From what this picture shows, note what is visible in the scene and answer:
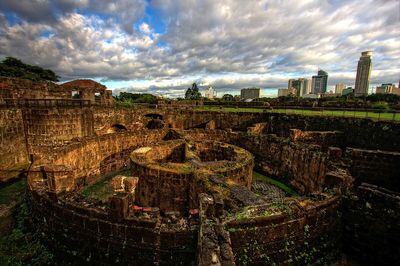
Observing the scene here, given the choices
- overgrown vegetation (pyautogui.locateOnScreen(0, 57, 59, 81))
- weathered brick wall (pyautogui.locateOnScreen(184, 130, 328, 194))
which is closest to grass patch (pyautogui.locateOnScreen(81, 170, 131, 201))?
weathered brick wall (pyautogui.locateOnScreen(184, 130, 328, 194))

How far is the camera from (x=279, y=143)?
1337 centimetres

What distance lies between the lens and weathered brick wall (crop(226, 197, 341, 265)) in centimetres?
511

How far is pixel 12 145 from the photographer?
12.3 metres

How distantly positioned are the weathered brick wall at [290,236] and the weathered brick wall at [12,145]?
41.8 ft

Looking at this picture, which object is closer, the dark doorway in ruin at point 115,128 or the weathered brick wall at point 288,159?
the weathered brick wall at point 288,159

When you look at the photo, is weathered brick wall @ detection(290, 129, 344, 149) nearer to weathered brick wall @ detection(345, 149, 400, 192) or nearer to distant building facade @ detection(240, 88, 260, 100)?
weathered brick wall @ detection(345, 149, 400, 192)

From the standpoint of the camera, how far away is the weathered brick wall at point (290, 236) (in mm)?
5109

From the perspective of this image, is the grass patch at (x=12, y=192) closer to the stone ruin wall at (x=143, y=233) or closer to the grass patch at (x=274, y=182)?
the stone ruin wall at (x=143, y=233)

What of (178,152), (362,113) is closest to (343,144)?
(362,113)

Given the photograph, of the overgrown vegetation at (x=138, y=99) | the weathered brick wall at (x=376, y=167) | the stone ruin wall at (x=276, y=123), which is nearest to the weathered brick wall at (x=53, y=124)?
the stone ruin wall at (x=276, y=123)

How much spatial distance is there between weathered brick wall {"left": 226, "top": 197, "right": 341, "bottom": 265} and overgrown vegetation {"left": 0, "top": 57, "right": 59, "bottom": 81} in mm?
45730

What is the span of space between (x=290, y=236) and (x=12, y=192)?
11.8 m

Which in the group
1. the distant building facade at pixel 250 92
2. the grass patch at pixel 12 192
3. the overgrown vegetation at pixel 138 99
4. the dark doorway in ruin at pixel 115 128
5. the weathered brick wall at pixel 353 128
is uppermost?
the distant building facade at pixel 250 92

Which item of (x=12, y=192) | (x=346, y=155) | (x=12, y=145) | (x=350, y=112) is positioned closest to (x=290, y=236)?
(x=346, y=155)
